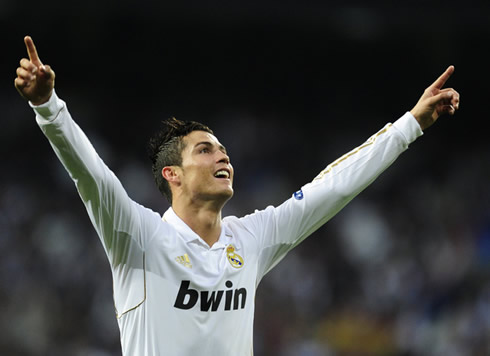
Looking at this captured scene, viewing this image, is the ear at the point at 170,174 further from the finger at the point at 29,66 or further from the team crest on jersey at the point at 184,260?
the finger at the point at 29,66

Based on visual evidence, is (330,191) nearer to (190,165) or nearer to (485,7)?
(190,165)

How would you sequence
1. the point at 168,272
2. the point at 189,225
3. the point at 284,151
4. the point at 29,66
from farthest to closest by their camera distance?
the point at 284,151
the point at 189,225
the point at 168,272
the point at 29,66

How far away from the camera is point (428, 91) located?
3.66 meters

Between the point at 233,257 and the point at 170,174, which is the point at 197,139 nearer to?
the point at 170,174

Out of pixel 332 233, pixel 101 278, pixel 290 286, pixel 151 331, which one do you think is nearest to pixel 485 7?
pixel 332 233

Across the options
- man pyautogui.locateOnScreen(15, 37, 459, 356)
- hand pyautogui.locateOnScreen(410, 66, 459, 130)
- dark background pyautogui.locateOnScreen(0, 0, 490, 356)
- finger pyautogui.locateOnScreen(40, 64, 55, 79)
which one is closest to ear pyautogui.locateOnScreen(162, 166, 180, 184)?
man pyautogui.locateOnScreen(15, 37, 459, 356)

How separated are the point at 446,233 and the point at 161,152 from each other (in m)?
7.74

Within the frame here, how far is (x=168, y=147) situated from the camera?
11.8 feet

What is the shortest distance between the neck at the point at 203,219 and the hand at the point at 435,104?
1183 mm

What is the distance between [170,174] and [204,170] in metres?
0.21

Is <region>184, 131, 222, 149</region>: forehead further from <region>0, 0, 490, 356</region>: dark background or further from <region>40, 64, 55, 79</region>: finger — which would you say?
<region>0, 0, 490, 356</region>: dark background

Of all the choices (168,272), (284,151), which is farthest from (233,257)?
(284,151)

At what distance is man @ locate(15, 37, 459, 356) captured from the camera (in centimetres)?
268

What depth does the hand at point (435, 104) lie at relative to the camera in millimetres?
3592
